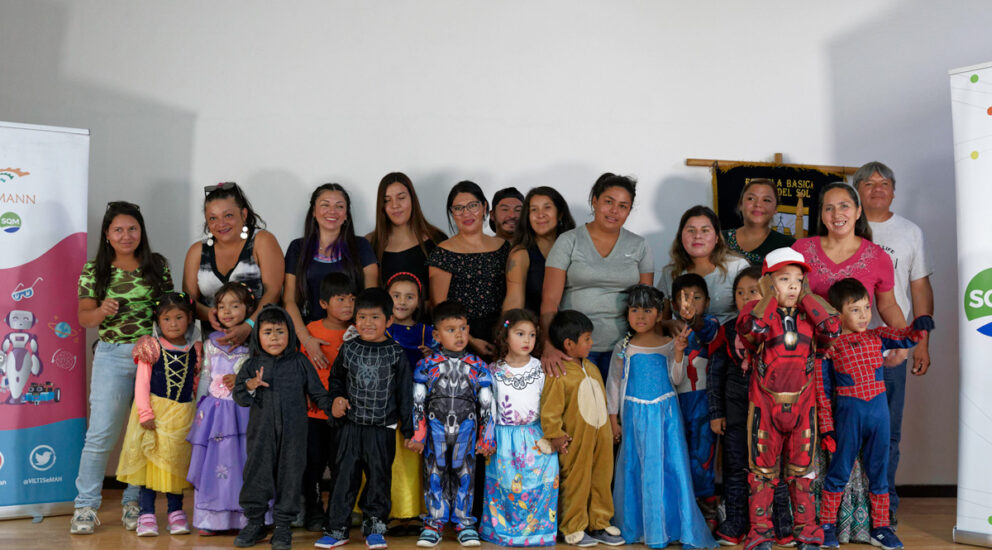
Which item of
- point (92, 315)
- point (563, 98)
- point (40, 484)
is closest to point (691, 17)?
point (563, 98)

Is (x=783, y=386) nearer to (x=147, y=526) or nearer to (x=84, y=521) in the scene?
(x=147, y=526)

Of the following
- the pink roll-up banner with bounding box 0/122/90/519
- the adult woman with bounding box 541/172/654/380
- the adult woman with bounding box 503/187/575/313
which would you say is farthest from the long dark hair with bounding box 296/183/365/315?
the pink roll-up banner with bounding box 0/122/90/519

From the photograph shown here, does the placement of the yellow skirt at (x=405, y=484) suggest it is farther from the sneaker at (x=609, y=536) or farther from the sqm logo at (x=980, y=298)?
the sqm logo at (x=980, y=298)

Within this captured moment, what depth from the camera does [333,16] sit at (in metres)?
4.82

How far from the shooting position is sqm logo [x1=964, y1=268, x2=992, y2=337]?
12.1 feet

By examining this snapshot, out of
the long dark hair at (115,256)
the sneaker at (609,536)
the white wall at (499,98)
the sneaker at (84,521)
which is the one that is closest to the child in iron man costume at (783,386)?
the sneaker at (609,536)

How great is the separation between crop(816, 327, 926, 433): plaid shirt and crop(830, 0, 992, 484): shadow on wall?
4.91 feet

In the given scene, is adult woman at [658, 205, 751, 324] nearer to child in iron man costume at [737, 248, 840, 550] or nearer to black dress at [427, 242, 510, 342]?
child in iron man costume at [737, 248, 840, 550]

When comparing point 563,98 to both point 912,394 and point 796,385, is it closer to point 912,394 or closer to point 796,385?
point 796,385

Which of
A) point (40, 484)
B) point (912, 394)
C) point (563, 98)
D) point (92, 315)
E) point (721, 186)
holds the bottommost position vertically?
point (40, 484)

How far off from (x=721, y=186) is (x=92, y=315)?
343cm

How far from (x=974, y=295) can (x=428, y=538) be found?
8.80ft

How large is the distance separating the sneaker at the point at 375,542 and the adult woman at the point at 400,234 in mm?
1151

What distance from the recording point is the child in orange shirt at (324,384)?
3.67 metres
